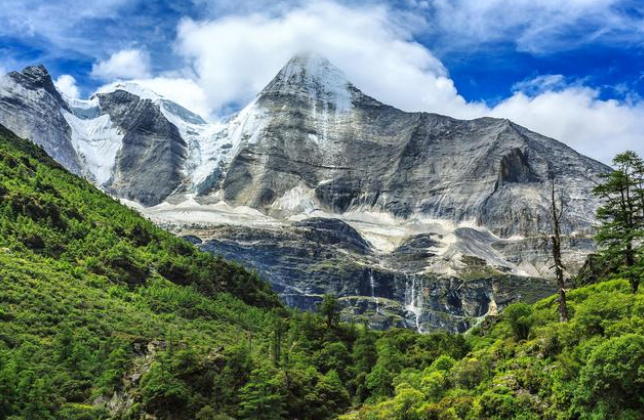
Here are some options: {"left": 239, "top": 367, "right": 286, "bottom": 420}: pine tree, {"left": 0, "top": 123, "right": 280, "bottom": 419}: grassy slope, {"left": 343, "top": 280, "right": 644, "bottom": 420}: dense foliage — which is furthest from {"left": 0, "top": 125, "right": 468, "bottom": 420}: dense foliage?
{"left": 343, "top": 280, "right": 644, "bottom": 420}: dense foliage

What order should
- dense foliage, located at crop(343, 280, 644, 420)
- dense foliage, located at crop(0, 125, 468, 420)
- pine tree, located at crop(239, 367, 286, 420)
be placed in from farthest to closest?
1. dense foliage, located at crop(0, 125, 468, 420)
2. pine tree, located at crop(239, 367, 286, 420)
3. dense foliage, located at crop(343, 280, 644, 420)

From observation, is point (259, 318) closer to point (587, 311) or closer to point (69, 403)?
point (69, 403)

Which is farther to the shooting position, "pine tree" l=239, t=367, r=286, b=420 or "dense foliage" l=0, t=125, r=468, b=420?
"dense foliage" l=0, t=125, r=468, b=420

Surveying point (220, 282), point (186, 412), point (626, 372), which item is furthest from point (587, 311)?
point (220, 282)

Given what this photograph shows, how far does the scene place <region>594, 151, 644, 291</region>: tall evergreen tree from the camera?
69.2 metres

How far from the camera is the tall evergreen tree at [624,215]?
69250 mm

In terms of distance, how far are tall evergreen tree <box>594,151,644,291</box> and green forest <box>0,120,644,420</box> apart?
219 millimetres

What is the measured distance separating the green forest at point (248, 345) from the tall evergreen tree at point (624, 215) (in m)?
0.22

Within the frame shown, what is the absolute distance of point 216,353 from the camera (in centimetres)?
8844

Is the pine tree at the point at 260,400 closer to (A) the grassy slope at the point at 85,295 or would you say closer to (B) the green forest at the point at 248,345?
(B) the green forest at the point at 248,345

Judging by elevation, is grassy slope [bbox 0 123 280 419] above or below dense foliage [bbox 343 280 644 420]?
above

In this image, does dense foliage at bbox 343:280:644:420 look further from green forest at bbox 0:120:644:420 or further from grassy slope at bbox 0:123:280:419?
grassy slope at bbox 0:123:280:419

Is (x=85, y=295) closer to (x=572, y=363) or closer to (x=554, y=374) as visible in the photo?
(x=554, y=374)

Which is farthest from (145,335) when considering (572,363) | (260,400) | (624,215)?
(572,363)
